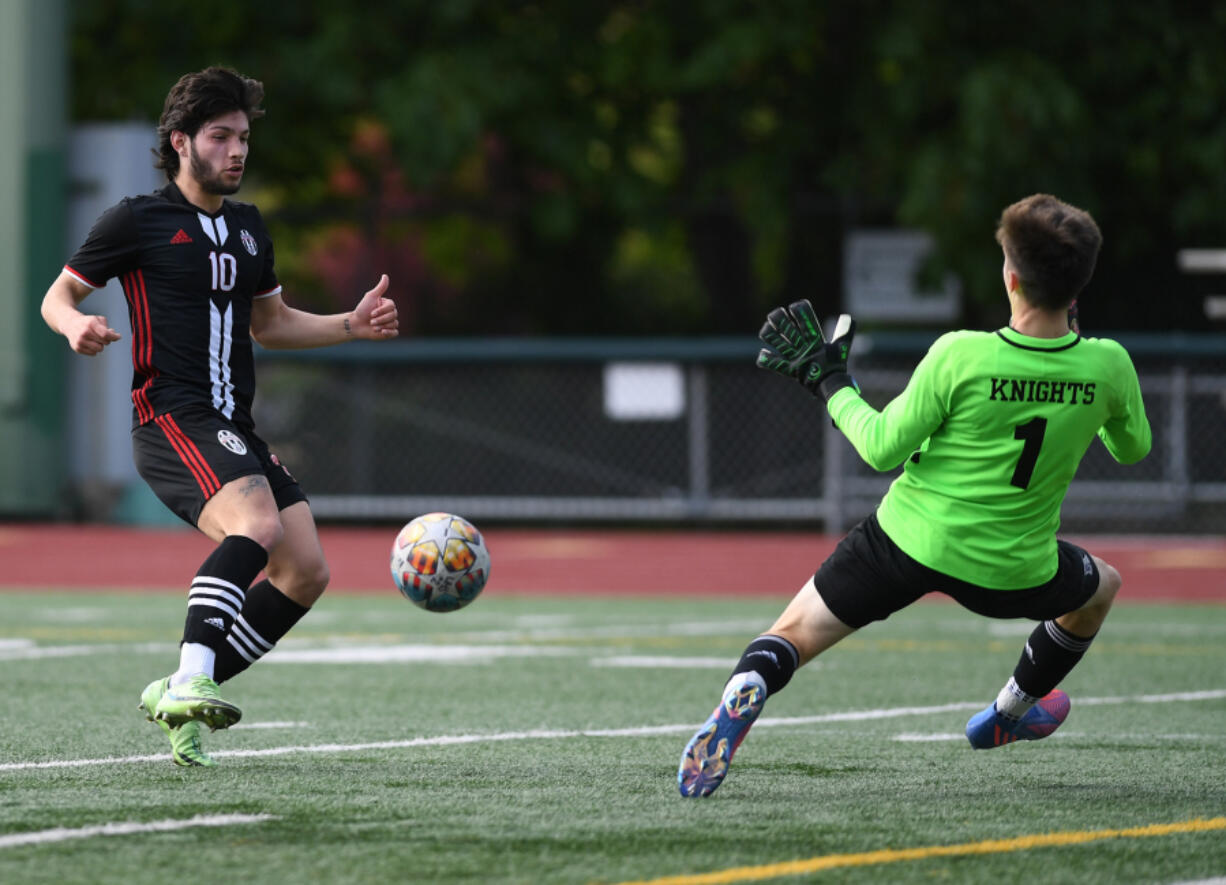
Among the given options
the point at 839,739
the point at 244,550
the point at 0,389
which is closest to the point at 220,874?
the point at 244,550

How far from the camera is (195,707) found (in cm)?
586

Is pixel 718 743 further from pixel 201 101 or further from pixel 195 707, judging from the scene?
pixel 201 101

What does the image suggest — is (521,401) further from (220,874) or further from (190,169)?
(220,874)

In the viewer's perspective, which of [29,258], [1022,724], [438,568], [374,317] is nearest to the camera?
[1022,724]

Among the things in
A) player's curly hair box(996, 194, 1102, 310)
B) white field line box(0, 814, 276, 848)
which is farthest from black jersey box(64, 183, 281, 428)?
player's curly hair box(996, 194, 1102, 310)

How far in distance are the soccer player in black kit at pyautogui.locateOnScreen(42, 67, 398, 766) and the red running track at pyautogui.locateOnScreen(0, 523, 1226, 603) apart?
27.8 ft

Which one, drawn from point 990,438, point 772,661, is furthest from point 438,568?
point 990,438

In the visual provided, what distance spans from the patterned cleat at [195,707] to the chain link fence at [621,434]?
518 inches

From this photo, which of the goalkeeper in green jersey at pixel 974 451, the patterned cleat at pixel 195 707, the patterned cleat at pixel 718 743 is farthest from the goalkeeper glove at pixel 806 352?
the patterned cleat at pixel 195 707

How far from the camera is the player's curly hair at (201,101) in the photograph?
650cm

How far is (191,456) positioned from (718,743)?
6.12 ft

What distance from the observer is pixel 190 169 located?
6.57 meters

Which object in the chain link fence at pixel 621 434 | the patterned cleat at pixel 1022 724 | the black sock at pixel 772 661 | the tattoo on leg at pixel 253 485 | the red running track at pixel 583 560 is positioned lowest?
the red running track at pixel 583 560

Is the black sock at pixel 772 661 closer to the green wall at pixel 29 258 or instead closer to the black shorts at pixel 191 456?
the black shorts at pixel 191 456
